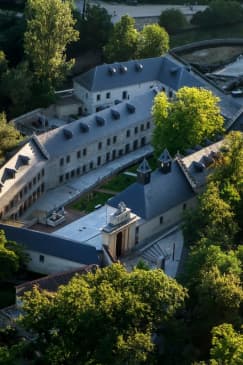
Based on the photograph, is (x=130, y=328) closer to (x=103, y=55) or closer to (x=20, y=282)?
(x=20, y=282)

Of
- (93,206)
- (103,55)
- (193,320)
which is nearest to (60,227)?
(93,206)

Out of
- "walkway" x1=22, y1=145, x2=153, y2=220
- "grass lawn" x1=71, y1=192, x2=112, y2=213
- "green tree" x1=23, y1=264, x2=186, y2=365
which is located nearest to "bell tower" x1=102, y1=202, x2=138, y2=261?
"grass lawn" x1=71, y1=192, x2=112, y2=213

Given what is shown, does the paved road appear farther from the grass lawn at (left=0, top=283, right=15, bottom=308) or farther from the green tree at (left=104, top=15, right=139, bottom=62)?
the grass lawn at (left=0, top=283, right=15, bottom=308)

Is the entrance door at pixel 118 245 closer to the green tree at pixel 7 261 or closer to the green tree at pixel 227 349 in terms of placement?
the green tree at pixel 7 261

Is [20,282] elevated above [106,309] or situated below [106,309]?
below

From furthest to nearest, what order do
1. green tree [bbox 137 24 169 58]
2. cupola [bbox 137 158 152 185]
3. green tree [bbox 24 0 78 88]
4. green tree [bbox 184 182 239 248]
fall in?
green tree [bbox 137 24 169 58], green tree [bbox 24 0 78 88], cupola [bbox 137 158 152 185], green tree [bbox 184 182 239 248]

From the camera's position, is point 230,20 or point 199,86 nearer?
point 199,86

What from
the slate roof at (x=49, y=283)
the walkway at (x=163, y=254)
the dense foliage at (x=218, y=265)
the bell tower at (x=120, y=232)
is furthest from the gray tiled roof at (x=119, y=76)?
the slate roof at (x=49, y=283)
